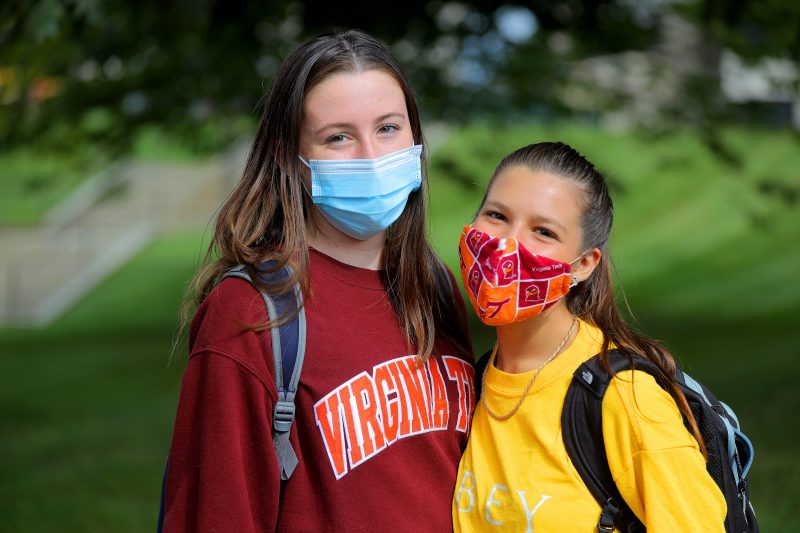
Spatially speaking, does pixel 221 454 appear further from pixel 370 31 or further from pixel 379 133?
pixel 370 31

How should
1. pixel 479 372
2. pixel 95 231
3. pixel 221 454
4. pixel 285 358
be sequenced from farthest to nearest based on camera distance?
pixel 95 231, pixel 479 372, pixel 285 358, pixel 221 454

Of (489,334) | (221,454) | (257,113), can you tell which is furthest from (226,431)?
(489,334)

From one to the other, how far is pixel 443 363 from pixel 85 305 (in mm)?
18421

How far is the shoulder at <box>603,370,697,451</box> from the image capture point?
2.37m

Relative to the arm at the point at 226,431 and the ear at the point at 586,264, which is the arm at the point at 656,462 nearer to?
the ear at the point at 586,264

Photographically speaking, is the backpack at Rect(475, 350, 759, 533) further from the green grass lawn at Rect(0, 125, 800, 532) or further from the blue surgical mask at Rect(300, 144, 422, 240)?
the green grass lawn at Rect(0, 125, 800, 532)

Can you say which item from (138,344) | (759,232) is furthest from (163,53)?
(759,232)

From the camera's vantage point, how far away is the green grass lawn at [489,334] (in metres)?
8.12

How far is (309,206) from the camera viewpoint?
110 inches

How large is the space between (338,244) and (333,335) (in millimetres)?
342

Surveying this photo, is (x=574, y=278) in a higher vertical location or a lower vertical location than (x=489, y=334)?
higher

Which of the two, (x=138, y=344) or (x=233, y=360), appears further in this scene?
(x=138, y=344)

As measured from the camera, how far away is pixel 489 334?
13.9 m

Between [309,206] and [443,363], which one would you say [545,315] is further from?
[309,206]
